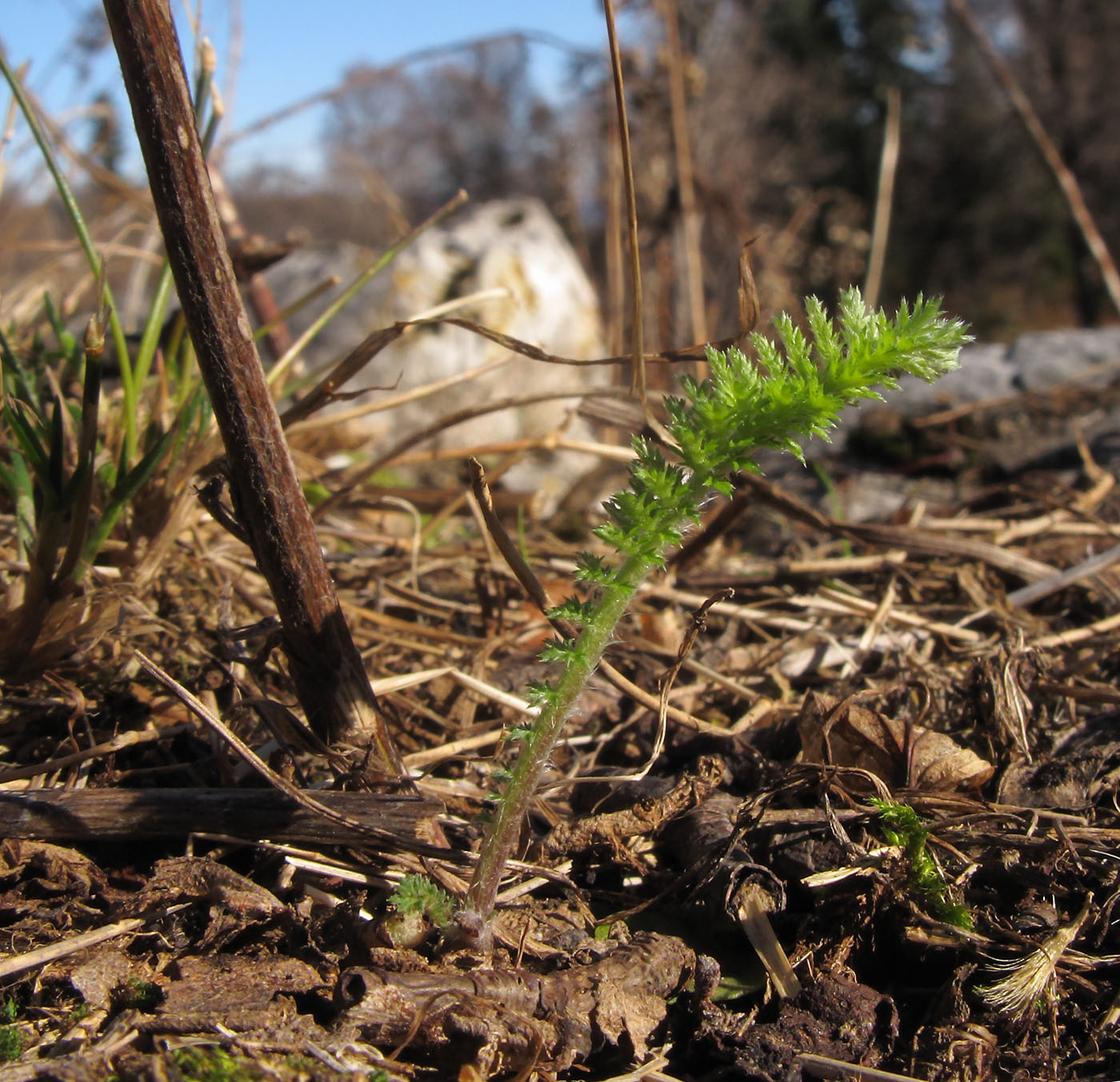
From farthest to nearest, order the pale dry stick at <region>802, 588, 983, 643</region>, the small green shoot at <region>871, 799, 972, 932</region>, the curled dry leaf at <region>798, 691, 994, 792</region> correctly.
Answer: the pale dry stick at <region>802, 588, 983, 643</region>
the curled dry leaf at <region>798, 691, 994, 792</region>
the small green shoot at <region>871, 799, 972, 932</region>

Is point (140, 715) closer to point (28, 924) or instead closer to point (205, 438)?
point (28, 924)

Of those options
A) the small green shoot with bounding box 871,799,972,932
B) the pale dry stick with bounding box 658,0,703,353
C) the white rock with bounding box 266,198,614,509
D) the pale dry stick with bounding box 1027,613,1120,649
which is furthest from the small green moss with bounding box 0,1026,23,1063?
the white rock with bounding box 266,198,614,509

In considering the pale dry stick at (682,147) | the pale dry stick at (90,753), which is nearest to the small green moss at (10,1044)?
the pale dry stick at (90,753)

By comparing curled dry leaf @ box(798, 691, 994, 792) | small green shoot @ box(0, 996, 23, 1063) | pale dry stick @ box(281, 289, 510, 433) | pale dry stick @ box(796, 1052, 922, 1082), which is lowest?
pale dry stick @ box(796, 1052, 922, 1082)

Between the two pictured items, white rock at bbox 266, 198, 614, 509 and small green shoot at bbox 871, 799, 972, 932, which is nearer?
small green shoot at bbox 871, 799, 972, 932

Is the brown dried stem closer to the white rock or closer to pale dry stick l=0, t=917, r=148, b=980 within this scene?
pale dry stick l=0, t=917, r=148, b=980

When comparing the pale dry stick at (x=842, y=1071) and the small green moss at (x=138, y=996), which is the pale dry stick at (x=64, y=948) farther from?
the pale dry stick at (x=842, y=1071)
